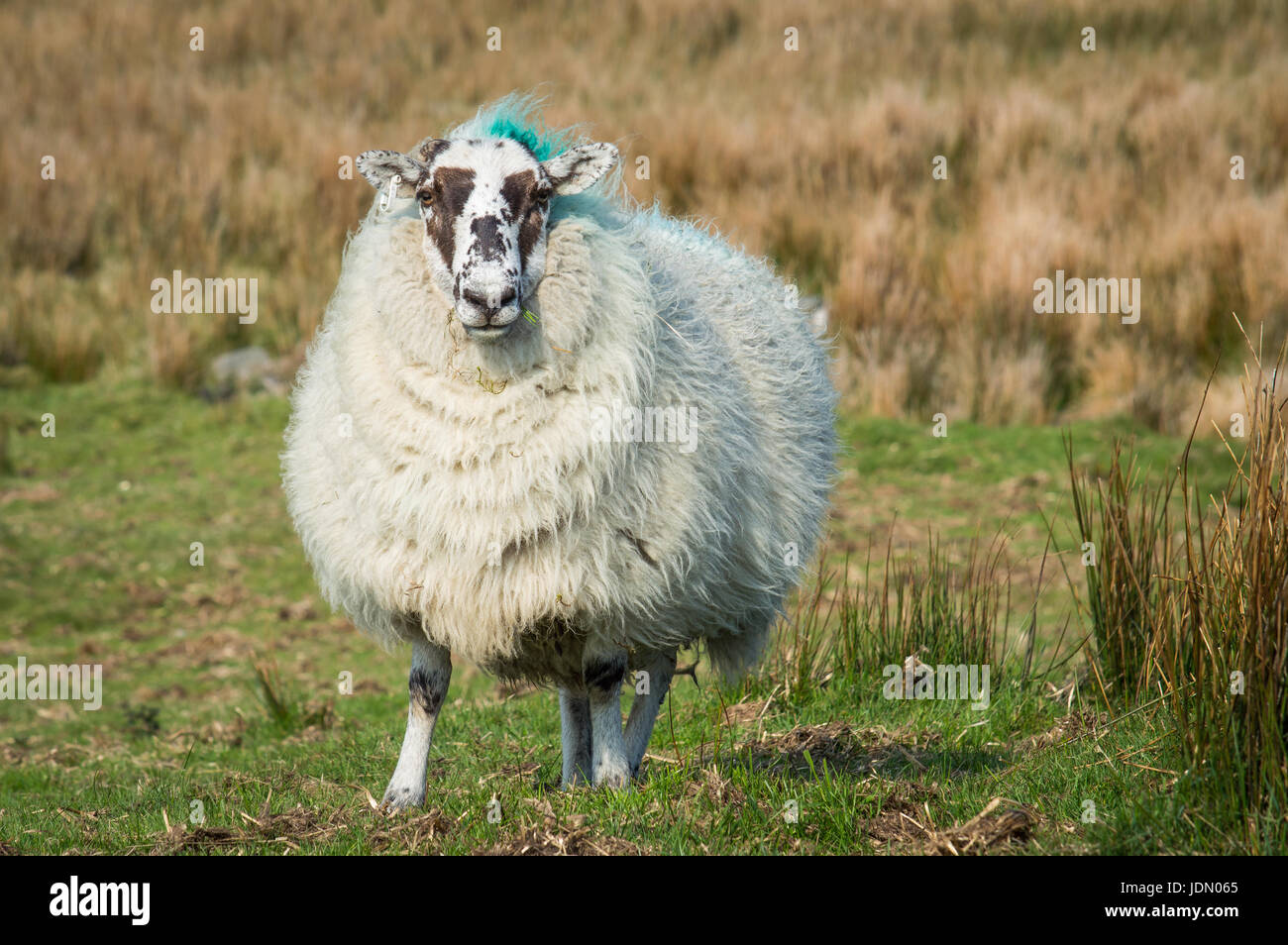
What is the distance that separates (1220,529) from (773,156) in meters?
10.8

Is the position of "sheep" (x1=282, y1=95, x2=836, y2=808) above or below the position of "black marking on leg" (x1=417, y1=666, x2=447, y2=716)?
above

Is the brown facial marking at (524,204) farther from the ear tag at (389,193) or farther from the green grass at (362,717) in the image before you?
the green grass at (362,717)

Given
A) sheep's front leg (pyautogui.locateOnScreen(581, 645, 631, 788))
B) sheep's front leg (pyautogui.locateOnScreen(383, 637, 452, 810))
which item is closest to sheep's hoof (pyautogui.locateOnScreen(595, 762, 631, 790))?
sheep's front leg (pyautogui.locateOnScreen(581, 645, 631, 788))

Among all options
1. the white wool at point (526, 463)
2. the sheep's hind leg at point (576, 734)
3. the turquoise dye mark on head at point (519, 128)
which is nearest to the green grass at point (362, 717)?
the sheep's hind leg at point (576, 734)

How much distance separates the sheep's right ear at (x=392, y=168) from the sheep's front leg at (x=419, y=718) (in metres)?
1.41

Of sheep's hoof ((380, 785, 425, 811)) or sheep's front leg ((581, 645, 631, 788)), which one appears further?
sheep's front leg ((581, 645, 631, 788))

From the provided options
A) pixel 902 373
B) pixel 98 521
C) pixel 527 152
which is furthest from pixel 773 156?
pixel 527 152

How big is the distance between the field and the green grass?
0.03 metres

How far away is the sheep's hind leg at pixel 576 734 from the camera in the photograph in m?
4.73

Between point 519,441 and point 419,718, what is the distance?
0.98 m

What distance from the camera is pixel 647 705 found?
492 cm

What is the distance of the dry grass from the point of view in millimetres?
11273

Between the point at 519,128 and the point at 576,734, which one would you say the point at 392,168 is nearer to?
the point at 519,128

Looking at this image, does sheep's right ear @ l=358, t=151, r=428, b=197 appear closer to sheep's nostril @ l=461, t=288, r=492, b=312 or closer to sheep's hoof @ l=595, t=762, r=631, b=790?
sheep's nostril @ l=461, t=288, r=492, b=312
